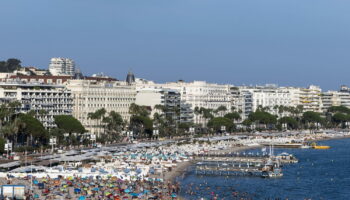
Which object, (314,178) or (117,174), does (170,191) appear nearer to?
(117,174)

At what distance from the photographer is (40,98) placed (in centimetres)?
12762

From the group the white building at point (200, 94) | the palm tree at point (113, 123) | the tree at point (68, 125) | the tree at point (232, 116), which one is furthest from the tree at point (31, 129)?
the tree at point (232, 116)

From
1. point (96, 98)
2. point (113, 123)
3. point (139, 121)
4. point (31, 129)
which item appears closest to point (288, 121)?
point (139, 121)

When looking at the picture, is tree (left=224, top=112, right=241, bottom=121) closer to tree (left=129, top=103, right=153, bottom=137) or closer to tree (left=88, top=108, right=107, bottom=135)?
tree (left=129, top=103, right=153, bottom=137)

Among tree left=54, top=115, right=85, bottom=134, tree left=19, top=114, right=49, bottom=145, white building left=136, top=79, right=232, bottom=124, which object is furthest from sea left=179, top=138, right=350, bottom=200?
white building left=136, top=79, right=232, bottom=124

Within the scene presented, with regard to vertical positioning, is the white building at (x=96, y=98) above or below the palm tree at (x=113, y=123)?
above

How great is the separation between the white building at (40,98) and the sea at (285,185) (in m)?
37.7

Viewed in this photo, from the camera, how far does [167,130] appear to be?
153000 millimetres

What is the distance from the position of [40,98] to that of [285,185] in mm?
56310

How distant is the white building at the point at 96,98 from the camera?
468ft

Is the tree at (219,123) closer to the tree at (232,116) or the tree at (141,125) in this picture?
the tree at (232,116)

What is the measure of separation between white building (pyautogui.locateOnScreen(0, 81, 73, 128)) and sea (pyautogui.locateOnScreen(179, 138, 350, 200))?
124 feet

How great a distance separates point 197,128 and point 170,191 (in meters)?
96.0

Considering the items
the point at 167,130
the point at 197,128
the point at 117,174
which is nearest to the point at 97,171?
the point at 117,174
